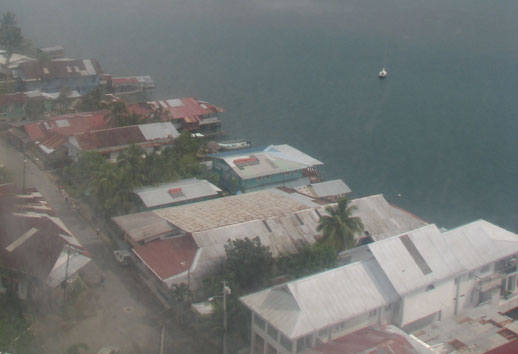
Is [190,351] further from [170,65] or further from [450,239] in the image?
[170,65]

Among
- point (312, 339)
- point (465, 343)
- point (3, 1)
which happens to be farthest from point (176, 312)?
point (3, 1)

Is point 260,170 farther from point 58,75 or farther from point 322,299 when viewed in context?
point 58,75

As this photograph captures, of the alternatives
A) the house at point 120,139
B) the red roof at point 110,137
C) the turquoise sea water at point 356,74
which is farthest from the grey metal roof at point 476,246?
the red roof at point 110,137

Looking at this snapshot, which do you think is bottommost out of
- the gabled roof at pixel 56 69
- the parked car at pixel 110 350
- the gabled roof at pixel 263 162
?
the parked car at pixel 110 350

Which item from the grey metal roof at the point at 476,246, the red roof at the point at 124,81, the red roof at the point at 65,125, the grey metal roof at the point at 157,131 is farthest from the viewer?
the red roof at the point at 124,81

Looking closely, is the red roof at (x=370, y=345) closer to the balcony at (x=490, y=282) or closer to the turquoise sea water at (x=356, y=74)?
the balcony at (x=490, y=282)

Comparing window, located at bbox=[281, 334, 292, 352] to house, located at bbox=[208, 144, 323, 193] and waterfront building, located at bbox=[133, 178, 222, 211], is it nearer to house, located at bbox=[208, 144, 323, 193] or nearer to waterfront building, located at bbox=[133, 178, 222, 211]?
waterfront building, located at bbox=[133, 178, 222, 211]

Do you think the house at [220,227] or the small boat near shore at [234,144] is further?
the small boat near shore at [234,144]

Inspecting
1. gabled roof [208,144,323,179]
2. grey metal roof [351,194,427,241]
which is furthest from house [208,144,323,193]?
grey metal roof [351,194,427,241]
